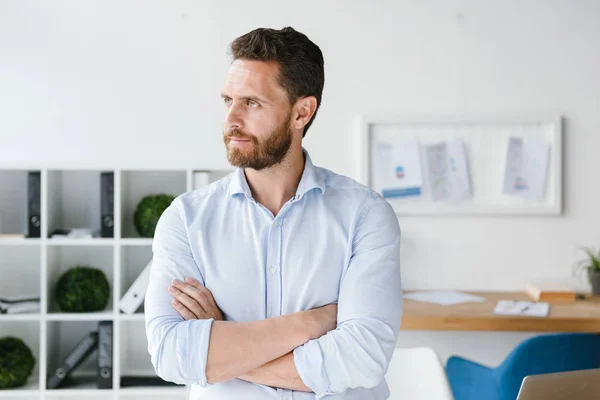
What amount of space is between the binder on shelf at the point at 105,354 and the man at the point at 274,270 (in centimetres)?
199

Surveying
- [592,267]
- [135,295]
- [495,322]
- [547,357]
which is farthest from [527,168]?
[135,295]

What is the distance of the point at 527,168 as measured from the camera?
3.89 metres

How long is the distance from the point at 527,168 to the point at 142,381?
2.22 meters

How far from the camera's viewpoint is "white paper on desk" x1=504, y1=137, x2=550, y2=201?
3.89 metres

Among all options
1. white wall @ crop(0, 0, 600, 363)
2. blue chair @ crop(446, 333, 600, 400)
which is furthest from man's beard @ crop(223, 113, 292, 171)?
white wall @ crop(0, 0, 600, 363)

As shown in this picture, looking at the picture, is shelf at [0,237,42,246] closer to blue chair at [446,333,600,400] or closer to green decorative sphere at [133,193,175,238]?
green decorative sphere at [133,193,175,238]

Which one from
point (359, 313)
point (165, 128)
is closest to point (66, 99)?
point (165, 128)

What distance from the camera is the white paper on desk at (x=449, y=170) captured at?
153 inches

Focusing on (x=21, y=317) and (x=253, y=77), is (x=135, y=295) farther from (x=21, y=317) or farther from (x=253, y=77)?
(x=253, y=77)

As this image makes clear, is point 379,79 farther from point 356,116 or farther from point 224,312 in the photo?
point 224,312

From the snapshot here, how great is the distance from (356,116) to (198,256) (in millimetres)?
2249

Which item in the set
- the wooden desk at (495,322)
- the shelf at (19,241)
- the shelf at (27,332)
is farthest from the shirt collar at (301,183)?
the shelf at (27,332)

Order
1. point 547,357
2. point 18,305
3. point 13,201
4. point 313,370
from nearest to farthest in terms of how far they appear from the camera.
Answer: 1. point 313,370
2. point 547,357
3. point 18,305
4. point 13,201

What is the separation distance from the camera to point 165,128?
389cm
